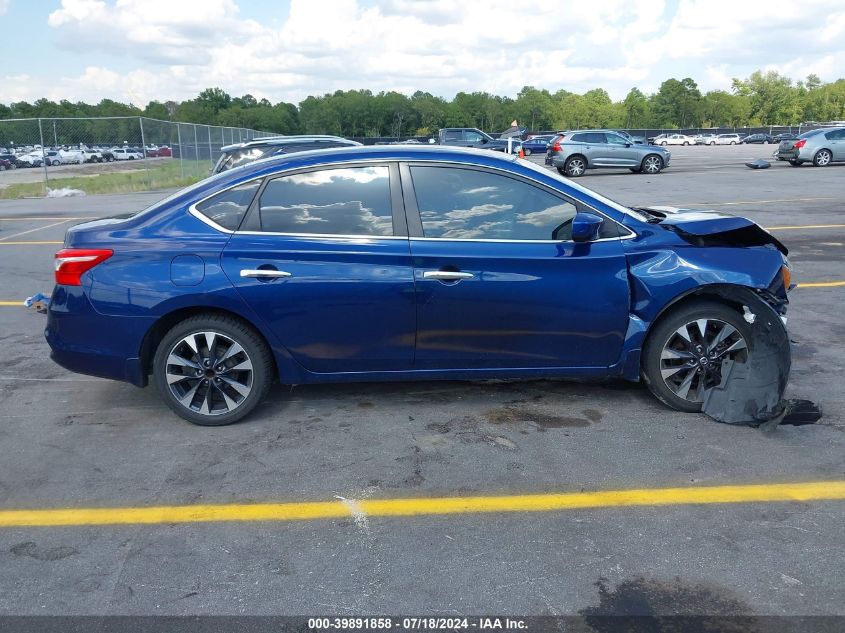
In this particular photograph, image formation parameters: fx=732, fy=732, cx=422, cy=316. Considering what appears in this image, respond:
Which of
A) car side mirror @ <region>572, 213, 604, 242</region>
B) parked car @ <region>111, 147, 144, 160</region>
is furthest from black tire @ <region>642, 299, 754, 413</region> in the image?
parked car @ <region>111, 147, 144, 160</region>

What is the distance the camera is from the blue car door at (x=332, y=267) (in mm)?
4398

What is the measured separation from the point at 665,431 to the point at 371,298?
1938 millimetres

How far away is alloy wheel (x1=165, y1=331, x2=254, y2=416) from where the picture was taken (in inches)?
176

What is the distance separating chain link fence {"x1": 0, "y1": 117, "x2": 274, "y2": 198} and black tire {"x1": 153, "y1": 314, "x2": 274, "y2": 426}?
2185 centimetres

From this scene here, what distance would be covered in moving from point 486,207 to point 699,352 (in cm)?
161

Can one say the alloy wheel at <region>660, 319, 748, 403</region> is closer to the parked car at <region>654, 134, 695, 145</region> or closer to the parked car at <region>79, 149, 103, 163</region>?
the parked car at <region>79, 149, 103, 163</region>

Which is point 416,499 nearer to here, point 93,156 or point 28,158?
point 28,158

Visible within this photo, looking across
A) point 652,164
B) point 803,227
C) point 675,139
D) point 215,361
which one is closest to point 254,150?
point 215,361

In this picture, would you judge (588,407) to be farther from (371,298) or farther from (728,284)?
(371,298)

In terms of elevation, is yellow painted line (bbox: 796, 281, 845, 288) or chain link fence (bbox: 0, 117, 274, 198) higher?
chain link fence (bbox: 0, 117, 274, 198)

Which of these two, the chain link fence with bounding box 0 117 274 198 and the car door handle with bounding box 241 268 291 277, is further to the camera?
the chain link fence with bounding box 0 117 274 198

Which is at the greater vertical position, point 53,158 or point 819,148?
point 53,158

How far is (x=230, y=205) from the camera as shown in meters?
4.55

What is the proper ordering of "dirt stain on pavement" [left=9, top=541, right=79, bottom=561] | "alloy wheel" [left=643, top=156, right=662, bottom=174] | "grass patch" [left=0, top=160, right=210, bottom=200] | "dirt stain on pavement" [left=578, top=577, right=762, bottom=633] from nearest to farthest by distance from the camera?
"dirt stain on pavement" [left=578, top=577, right=762, bottom=633] < "dirt stain on pavement" [left=9, top=541, right=79, bottom=561] < "grass patch" [left=0, top=160, right=210, bottom=200] < "alloy wheel" [left=643, top=156, right=662, bottom=174]
